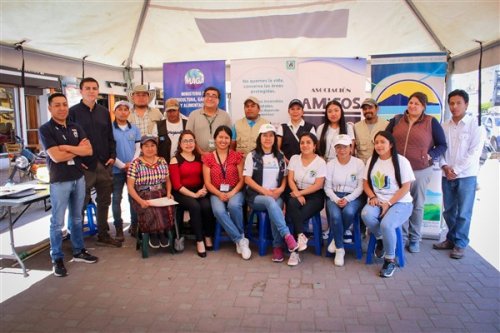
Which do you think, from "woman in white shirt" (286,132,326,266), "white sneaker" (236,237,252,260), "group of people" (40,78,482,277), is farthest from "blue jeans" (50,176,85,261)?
"woman in white shirt" (286,132,326,266)

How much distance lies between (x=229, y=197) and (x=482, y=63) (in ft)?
10.4

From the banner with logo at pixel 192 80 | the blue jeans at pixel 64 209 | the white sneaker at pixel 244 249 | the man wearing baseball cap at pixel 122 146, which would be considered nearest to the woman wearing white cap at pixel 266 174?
the white sneaker at pixel 244 249

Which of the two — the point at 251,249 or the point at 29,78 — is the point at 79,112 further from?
the point at 29,78

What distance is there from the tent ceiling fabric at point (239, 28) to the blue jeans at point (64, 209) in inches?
69.9

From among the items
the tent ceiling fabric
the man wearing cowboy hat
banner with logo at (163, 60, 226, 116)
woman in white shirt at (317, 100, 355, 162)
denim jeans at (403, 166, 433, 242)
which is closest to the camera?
denim jeans at (403, 166, 433, 242)

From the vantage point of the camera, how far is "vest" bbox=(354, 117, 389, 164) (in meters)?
3.85

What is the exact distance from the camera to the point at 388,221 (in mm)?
3268

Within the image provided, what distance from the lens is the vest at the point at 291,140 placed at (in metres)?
4.10

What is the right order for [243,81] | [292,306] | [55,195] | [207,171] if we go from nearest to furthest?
[292,306] < [55,195] < [207,171] < [243,81]

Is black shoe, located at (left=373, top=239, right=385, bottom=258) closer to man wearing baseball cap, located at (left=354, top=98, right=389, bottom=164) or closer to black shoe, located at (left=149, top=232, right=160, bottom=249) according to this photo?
man wearing baseball cap, located at (left=354, top=98, right=389, bottom=164)

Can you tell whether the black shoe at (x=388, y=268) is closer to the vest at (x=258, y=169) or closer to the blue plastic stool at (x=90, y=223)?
the vest at (x=258, y=169)

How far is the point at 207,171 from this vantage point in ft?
12.7

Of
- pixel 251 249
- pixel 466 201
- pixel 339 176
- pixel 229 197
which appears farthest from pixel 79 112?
pixel 466 201

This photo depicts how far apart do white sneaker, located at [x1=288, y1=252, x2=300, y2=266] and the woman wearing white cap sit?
0.16 m
